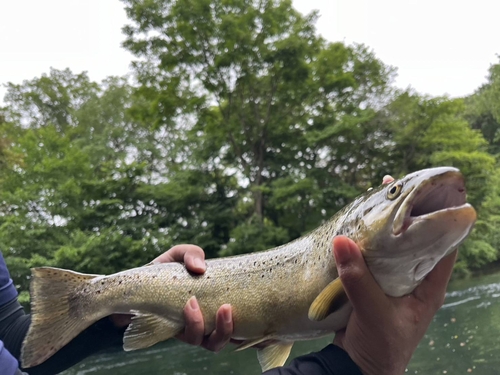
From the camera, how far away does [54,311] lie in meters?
2.37

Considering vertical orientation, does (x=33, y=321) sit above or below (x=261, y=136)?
below

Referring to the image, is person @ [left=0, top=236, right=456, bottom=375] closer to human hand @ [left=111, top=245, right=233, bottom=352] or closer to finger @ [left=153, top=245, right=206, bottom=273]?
human hand @ [left=111, top=245, right=233, bottom=352]

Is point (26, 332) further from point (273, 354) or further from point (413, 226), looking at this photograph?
point (413, 226)

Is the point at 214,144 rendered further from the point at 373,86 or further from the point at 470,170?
the point at 470,170

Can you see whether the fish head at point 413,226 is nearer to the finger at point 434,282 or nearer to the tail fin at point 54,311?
the finger at point 434,282

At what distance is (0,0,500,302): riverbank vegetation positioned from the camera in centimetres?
1817

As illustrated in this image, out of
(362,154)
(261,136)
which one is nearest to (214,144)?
(261,136)

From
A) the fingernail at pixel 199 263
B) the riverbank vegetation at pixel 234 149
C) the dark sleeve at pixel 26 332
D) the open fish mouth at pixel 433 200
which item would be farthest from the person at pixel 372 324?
the riverbank vegetation at pixel 234 149

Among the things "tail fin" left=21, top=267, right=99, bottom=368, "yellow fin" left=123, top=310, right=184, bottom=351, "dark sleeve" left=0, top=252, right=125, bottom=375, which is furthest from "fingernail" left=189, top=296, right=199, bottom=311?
"dark sleeve" left=0, top=252, right=125, bottom=375

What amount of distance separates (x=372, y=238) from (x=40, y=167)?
19166 mm

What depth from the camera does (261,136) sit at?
19906 mm

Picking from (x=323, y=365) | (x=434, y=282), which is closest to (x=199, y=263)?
(x=323, y=365)

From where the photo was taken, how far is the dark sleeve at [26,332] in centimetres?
254

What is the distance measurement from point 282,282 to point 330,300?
412 mm
